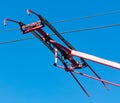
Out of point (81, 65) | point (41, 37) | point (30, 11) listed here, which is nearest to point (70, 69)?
point (81, 65)

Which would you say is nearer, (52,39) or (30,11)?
(30,11)

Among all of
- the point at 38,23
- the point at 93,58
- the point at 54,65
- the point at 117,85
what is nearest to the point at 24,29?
the point at 38,23

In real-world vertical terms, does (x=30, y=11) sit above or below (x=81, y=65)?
above

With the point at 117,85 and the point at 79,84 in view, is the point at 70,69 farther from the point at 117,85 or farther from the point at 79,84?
the point at 117,85

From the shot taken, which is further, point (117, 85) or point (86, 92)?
point (86, 92)

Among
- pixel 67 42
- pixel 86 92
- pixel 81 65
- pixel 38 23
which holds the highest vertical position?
pixel 38 23

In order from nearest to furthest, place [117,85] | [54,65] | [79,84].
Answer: [117,85] → [54,65] → [79,84]

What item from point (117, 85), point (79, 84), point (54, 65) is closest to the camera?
point (117, 85)

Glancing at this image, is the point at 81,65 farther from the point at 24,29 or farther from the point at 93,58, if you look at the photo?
the point at 24,29

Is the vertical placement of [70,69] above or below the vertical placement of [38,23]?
below
